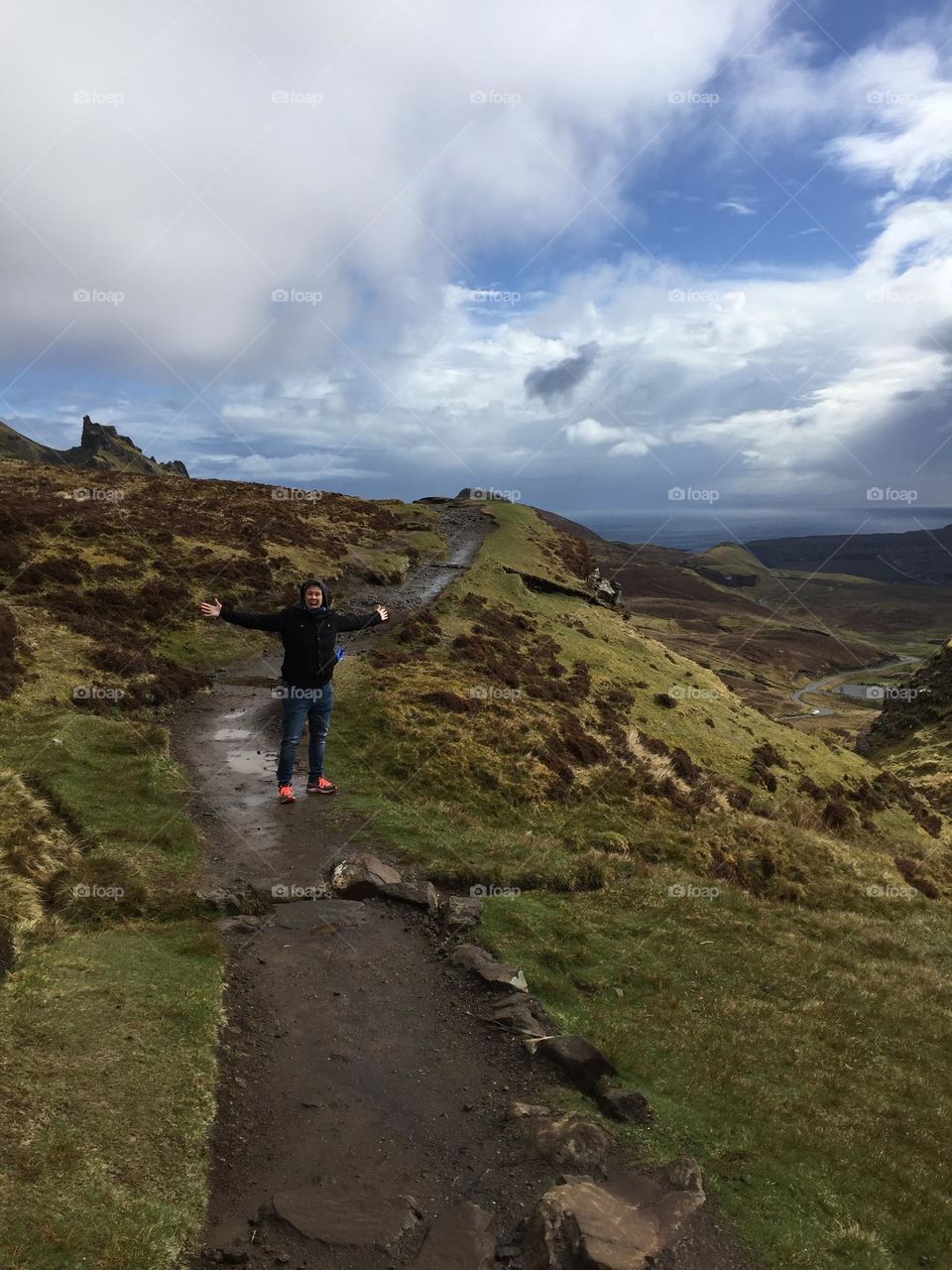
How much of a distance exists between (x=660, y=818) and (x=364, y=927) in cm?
1456

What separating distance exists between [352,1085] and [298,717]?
9906mm

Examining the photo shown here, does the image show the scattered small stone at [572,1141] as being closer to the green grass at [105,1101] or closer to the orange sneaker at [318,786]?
the green grass at [105,1101]

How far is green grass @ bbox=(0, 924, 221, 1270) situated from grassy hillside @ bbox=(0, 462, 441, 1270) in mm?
20

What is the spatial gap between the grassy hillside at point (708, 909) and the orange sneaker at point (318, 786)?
0.71m

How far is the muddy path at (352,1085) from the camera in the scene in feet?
25.3

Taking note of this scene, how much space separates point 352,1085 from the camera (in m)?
10.0

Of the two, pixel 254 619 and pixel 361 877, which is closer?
pixel 361 877

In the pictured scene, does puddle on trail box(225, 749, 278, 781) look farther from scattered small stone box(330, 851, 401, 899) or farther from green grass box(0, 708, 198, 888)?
scattered small stone box(330, 851, 401, 899)

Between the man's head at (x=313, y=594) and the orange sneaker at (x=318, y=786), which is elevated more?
the man's head at (x=313, y=594)

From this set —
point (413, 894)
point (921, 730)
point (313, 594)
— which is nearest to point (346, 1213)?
point (413, 894)

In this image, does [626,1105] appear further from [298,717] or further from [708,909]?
[298,717]

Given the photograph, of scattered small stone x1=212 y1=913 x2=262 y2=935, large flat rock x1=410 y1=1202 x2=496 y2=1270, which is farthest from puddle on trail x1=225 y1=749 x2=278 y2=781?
large flat rock x1=410 y1=1202 x2=496 y2=1270

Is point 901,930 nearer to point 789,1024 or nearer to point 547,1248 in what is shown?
point 789,1024

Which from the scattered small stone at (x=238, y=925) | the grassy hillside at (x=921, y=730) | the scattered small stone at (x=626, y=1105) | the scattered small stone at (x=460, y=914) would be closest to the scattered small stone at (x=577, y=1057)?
the scattered small stone at (x=626, y=1105)
